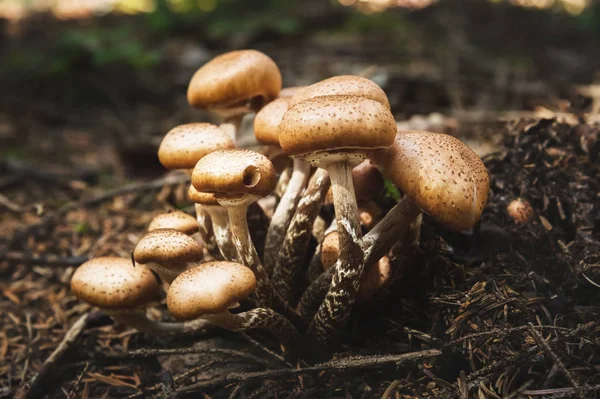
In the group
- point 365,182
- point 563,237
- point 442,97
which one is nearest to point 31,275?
point 365,182

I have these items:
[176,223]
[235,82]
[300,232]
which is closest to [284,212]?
[300,232]

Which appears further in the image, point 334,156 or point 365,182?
point 365,182

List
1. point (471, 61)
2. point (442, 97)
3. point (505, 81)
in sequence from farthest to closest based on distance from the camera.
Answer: point (471, 61) → point (505, 81) → point (442, 97)

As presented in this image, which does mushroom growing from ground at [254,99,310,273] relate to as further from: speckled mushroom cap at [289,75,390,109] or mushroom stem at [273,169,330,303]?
speckled mushroom cap at [289,75,390,109]

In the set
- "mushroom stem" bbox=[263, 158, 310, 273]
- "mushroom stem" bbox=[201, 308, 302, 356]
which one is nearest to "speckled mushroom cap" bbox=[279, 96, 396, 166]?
"mushroom stem" bbox=[263, 158, 310, 273]

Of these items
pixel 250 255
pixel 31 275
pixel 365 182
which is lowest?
pixel 31 275

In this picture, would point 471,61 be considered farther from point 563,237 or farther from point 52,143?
point 52,143

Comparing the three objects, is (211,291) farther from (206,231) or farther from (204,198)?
(206,231)
